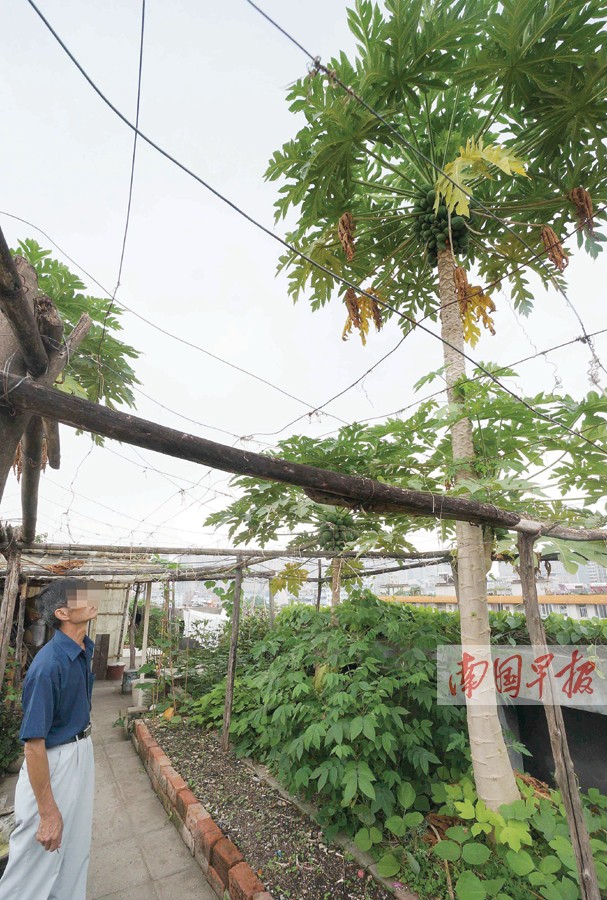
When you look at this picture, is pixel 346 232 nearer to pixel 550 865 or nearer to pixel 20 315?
pixel 20 315

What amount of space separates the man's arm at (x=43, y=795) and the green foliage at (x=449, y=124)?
4.09 meters

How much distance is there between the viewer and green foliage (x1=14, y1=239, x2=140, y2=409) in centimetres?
416

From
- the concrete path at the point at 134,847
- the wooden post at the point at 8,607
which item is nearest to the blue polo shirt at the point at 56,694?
the concrete path at the point at 134,847

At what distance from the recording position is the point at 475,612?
141 inches

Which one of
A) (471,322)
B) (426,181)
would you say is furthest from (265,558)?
(426,181)

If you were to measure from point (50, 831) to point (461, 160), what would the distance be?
481cm

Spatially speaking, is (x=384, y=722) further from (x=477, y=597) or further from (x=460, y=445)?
(x=460, y=445)

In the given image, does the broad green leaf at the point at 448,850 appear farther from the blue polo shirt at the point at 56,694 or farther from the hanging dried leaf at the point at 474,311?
the hanging dried leaf at the point at 474,311

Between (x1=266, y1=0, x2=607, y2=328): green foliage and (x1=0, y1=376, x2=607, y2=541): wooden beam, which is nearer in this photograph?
(x1=0, y1=376, x2=607, y2=541): wooden beam

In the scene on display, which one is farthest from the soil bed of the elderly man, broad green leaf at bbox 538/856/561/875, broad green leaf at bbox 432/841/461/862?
the elderly man

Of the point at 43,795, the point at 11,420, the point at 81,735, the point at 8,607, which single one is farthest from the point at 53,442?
the point at 8,607

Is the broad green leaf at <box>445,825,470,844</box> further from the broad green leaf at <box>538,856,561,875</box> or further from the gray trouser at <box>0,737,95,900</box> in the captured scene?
the gray trouser at <box>0,737,95,900</box>

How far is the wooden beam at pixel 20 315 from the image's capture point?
1393 mm

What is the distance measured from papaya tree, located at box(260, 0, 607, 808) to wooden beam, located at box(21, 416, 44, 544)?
6.11ft
